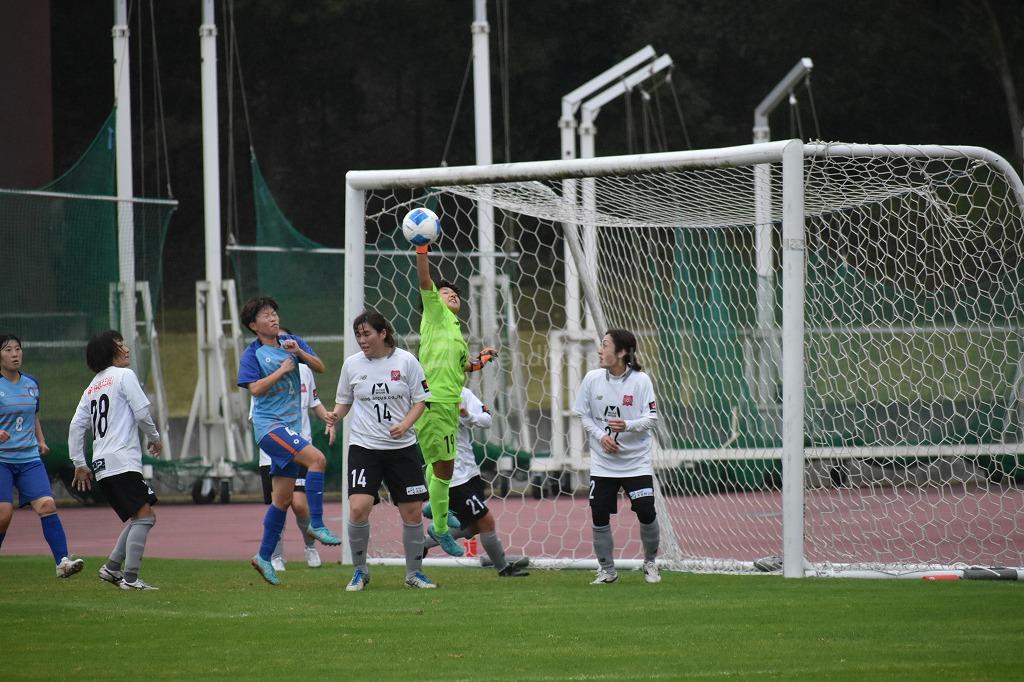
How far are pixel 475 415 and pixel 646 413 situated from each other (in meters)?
1.72

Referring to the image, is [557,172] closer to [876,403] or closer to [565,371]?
[876,403]

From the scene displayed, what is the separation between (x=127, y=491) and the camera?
31.2 feet

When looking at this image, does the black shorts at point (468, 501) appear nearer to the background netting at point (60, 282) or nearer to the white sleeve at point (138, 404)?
the white sleeve at point (138, 404)

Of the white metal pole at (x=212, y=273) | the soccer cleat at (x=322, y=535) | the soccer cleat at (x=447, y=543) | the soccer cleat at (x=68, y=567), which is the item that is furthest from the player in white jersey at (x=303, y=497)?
the white metal pole at (x=212, y=273)

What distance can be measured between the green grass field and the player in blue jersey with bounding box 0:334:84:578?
590 millimetres

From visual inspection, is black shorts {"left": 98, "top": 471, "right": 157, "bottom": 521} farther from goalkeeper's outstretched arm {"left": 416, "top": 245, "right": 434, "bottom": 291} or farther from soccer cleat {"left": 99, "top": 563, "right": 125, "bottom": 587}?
goalkeeper's outstretched arm {"left": 416, "top": 245, "right": 434, "bottom": 291}

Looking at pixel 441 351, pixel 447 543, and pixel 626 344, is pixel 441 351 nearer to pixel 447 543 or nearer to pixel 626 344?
pixel 626 344

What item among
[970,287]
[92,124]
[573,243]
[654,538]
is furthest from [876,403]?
[92,124]

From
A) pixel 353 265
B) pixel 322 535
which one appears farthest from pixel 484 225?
pixel 322 535

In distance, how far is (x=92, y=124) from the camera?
126 ft

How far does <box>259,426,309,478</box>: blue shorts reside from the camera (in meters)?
9.70

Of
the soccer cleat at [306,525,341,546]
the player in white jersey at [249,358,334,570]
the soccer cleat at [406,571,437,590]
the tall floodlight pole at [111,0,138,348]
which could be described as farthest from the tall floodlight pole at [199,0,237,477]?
the soccer cleat at [406,571,437,590]

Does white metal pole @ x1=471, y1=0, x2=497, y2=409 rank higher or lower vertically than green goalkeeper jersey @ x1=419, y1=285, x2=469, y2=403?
higher

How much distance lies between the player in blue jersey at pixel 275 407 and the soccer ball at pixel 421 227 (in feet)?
3.63
